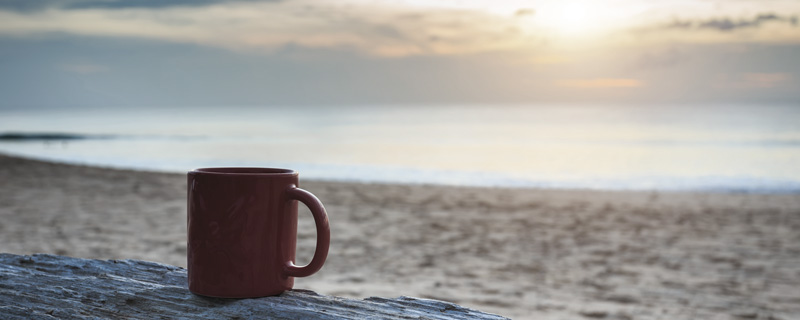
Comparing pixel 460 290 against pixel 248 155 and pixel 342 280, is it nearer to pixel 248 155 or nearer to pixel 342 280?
pixel 342 280

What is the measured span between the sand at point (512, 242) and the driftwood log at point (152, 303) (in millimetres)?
2914

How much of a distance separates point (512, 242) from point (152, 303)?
5500 mm

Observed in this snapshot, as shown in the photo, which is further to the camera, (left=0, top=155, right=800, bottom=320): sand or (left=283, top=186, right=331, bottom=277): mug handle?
(left=0, top=155, right=800, bottom=320): sand

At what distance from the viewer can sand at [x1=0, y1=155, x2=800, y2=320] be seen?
446 cm

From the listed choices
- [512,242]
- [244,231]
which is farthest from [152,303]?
[512,242]

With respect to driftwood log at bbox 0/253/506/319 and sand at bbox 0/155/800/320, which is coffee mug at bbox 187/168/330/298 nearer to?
driftwood log at bbox 0/253/506/319

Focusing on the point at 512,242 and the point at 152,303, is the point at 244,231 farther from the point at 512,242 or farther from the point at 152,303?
the point at 512,242

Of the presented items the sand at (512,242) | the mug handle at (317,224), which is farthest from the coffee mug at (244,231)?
the sand at (512,242)

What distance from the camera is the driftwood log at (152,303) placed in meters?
1.17

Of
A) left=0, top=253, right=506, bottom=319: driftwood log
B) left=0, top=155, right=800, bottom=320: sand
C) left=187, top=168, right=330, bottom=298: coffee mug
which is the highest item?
→ left=187, top=168, right=330, bottom=298: coffee mug

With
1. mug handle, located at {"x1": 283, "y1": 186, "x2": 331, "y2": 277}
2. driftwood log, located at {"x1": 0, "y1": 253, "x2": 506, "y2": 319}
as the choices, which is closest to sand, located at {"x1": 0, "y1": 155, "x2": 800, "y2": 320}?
driftwood log, located at {"x1": 0, "y1": 253, "x2": 506, "y2": 319}

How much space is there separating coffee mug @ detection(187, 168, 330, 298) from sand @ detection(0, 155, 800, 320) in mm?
3027

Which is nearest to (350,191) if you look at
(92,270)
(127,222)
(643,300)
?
(127,222)

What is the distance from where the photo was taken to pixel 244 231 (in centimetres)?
118
